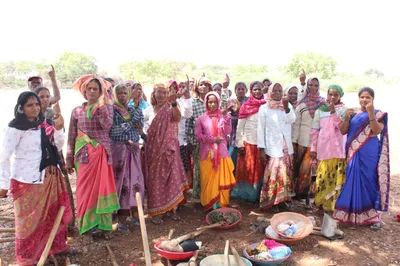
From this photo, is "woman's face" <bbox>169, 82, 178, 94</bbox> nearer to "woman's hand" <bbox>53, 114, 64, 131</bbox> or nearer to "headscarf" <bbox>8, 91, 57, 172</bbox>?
"woman's hand" <bbox>53, 114, 64, 131</bbox>

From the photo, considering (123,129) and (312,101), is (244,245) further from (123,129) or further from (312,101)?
(312,101)

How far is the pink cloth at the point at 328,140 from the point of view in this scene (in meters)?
4.83

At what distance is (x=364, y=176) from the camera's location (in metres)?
4.51

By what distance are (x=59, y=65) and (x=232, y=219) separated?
3695cm

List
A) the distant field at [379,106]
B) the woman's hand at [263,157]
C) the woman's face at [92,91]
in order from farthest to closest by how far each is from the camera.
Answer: the distant field at [379,106]
the woman's hand at [263,157]
the woman's face at [92,91]

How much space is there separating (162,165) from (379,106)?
21723 mm

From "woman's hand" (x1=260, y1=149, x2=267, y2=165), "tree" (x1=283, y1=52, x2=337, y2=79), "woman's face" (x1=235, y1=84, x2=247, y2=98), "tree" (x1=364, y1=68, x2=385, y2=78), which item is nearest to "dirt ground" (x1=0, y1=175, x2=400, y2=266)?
"woman's hand" (x1=260, y1=149, x2=267, y2=165)

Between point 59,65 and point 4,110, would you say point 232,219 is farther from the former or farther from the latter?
point 59,65

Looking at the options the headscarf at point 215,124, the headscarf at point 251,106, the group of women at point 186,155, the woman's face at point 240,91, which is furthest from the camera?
the woman's face at point 240,91

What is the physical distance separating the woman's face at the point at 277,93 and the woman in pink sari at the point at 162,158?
1.55m

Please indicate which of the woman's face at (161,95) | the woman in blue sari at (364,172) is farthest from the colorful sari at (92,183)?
the woman in blue sari at (364,172)

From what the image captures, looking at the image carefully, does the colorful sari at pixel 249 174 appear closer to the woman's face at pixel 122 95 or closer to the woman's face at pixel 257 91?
the woman's face at pixel 257 91

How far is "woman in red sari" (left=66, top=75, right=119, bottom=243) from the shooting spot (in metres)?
3.91

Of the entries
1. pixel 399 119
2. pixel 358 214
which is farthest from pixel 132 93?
pixel 399 119
